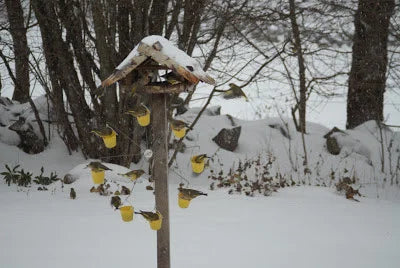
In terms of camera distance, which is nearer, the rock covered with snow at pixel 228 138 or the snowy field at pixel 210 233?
the snowy field at pixel 210 233

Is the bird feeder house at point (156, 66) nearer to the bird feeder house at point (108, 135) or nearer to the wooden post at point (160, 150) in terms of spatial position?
the wooden post at point (160, 150)

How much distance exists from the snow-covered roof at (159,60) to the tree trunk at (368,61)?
4.82 metres

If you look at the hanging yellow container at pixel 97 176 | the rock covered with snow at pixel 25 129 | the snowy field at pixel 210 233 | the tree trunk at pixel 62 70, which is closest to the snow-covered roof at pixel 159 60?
the hanging yellow container at pixel 97 176

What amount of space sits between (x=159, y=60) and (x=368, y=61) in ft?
18.5

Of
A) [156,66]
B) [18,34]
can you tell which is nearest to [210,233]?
[156,66]

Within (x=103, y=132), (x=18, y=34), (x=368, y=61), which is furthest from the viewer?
(x=368, y=61)

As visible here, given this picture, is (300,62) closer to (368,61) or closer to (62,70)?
(368,61)

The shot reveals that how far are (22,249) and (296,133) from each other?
5801 mm

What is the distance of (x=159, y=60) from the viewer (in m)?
1.83

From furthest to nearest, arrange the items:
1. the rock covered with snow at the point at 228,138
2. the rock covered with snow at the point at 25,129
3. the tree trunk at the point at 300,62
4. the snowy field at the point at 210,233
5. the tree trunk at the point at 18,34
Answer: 1. the rock covered with snow at the point at 228,138
2. the tree trunk at the point at 300,62
3. the rock covered with snow at the point at 25,129
4. the tree trunk at the point at 18,34
5. the snowy field at the point at 210,233

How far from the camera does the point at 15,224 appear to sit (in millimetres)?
3115

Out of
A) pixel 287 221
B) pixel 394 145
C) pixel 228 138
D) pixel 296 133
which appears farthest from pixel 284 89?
pixel 287 221

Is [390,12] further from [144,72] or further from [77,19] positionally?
[144,72]

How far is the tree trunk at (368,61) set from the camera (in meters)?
6.33
